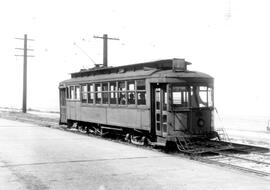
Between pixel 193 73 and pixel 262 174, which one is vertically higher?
pixel 193 73

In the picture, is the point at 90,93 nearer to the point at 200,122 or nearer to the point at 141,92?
the point at 141,92

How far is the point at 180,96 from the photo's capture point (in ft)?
42.5

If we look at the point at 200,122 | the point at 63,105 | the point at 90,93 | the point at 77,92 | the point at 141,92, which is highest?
the point at 77,92

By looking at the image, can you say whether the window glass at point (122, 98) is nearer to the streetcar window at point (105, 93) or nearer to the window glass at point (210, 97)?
the streetcar window at point (105, 93)

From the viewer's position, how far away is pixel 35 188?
7.60 meters

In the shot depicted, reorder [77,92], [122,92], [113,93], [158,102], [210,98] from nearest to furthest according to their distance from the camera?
[158,102]
[210,98]
[122,92]
[113,93]
[77,92]

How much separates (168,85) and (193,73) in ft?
3.57

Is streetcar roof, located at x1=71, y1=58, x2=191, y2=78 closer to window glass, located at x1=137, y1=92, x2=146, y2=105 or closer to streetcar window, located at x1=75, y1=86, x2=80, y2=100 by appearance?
window glass, located at x1=137, y1=92, x2=146, y2=105

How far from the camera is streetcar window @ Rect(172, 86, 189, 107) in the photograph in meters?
12.9

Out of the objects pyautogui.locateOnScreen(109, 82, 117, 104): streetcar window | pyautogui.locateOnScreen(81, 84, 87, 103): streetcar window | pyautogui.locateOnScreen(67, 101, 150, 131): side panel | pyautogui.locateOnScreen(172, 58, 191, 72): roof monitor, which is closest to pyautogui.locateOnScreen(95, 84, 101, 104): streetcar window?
pyautogui.locateOnScreen(67, 101, 150, 131): side panel

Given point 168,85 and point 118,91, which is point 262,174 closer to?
→ point 168,85

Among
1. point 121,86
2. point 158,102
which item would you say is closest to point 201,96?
point 158,102

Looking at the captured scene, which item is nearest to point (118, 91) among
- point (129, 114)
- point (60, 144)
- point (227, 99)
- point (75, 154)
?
point (129, 114)

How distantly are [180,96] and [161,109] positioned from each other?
0.74m
